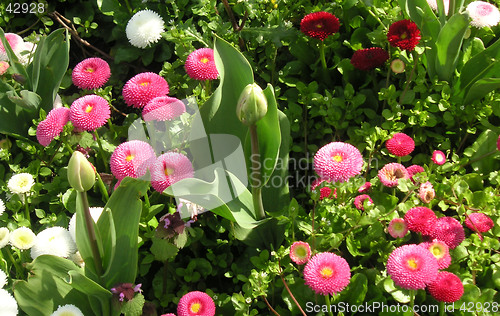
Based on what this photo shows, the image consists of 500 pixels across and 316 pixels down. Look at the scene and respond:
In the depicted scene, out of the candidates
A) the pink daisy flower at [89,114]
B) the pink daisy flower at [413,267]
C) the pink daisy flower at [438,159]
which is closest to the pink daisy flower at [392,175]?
the pink daisy flower at [438,159]

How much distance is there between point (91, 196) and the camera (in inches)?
70.6

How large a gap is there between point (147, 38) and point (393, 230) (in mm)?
1169

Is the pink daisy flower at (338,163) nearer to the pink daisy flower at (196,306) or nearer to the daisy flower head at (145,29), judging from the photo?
the pink daisy flower at (196,306)

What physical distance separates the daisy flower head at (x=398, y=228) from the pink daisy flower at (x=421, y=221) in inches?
1.2

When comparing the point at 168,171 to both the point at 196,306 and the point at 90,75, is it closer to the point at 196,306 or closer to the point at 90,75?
the point at 196,306

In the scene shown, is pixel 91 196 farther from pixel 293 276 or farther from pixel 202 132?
pixel 293 276

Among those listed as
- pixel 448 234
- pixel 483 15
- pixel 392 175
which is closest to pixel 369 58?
pixel 483 15

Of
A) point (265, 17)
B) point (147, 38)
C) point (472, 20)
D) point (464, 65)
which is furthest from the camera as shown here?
point (265, 17)

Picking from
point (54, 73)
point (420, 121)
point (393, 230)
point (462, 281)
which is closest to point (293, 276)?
point (393, 230)

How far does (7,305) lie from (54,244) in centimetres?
19

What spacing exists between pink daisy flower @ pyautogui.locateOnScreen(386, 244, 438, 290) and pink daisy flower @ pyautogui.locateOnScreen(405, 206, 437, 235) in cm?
11

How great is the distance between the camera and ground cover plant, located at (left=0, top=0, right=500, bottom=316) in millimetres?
1368

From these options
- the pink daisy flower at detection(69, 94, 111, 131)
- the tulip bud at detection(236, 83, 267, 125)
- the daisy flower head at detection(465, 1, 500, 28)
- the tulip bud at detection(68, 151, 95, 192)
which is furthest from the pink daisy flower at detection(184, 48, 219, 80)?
the daisy flower head at detection(465, 1, 500, 28)

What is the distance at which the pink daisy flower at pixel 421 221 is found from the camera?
4.57ft
